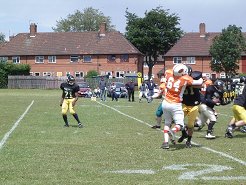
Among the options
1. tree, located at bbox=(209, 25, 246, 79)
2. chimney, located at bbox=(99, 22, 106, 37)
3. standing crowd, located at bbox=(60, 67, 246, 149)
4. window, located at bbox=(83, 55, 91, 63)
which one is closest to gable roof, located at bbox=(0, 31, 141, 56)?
chimney, located at bbox=(99, 22, 106, 37)

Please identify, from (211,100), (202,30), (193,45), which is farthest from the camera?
(202,30)

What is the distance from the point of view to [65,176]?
8922mm

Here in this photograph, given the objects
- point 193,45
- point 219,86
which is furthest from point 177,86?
point 193,45

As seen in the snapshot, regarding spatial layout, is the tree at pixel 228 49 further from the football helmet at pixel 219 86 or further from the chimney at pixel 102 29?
the football helmet at pixel 219 86

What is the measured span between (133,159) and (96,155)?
3.16 feet

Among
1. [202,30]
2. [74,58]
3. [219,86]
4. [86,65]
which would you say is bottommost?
[219,86]

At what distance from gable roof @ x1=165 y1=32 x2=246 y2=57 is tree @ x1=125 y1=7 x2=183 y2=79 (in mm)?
7993

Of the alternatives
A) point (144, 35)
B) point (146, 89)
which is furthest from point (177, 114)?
point (144, 35)

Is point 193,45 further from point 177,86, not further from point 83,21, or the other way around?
point 177,86

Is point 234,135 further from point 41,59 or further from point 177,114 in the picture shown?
point 41,59

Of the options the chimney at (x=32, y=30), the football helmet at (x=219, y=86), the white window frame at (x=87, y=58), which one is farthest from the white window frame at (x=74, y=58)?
the football helmet at (x=219, y=86)

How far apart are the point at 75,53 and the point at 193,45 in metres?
19.2

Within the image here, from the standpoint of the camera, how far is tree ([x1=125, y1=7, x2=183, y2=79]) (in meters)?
99.2

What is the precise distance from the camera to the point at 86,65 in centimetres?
8894
